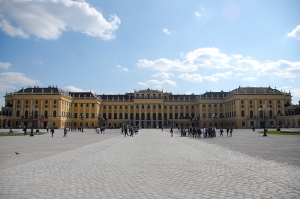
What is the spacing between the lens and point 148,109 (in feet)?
338

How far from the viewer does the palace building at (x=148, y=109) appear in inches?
3145

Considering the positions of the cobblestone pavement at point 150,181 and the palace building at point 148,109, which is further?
the palace building at point 148,109

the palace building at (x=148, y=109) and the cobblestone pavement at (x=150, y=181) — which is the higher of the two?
the palace building at (x=148, y=109)

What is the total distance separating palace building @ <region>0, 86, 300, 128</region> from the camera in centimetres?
7988

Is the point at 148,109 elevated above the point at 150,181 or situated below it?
above

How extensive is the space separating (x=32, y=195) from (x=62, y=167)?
4.28 m

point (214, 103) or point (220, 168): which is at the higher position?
point (214, 103)

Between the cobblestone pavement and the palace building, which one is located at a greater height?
the palace building

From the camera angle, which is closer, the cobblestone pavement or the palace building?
the cobblestone pavement

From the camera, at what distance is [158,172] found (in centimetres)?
973

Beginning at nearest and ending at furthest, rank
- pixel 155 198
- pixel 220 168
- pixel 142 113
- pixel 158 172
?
pixel 155 198 < pixel 158 172 < pixel 220 168 < pixel 142 113

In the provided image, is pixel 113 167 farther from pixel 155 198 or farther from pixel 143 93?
pixel 143 93

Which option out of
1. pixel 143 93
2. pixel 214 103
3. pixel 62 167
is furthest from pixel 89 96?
pixel 62 167

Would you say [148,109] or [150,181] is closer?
[150,181]
